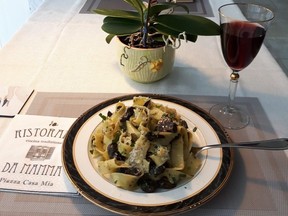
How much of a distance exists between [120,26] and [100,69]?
0.17 meters

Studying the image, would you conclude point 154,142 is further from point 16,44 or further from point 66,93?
point 16,44

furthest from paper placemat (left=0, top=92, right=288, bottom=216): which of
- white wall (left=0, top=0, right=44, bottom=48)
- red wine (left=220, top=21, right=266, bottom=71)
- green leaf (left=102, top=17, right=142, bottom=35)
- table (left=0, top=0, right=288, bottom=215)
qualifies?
white wall (left=0, top=0, right=44, bottom=48)

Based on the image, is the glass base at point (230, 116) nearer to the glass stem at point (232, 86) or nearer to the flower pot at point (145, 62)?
Answer: the glass stem at point (232, 86)

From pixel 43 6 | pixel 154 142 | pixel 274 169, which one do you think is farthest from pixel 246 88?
pixel 43 6

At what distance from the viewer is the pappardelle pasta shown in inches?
19.3

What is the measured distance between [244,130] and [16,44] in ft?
2.24

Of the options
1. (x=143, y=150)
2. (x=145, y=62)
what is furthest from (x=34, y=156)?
(x=145, y=62)

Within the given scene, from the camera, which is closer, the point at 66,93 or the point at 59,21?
the point at 66,93

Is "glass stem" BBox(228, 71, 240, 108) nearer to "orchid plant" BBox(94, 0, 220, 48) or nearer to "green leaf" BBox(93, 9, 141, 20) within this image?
"orchid plant" BBox(94, 0, 220, 48)

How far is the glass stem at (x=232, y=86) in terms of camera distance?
0.69 m

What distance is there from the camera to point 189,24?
0.69 meters

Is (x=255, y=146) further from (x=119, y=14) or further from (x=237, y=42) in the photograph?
(x=119, y=14)

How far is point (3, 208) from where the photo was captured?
0.49 metres

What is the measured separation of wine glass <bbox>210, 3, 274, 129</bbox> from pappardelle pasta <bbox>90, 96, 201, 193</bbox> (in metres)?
0.17
